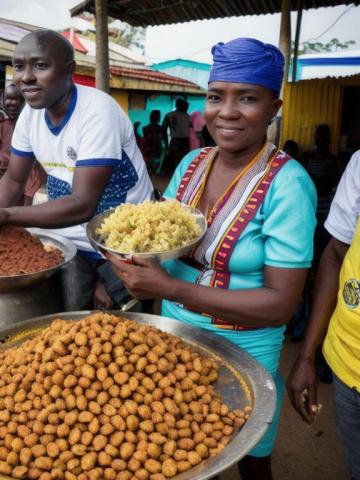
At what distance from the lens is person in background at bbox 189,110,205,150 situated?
11.0m

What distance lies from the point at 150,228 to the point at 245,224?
12.4 inches

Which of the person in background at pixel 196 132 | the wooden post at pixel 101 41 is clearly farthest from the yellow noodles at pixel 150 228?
the person in background at pixel 196 132

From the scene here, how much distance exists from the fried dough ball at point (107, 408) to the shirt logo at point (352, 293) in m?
0.45

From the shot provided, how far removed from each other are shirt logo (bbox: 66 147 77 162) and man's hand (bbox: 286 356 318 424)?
4.59 feet

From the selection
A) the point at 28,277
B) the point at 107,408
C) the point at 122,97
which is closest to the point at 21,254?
the point at 28,277

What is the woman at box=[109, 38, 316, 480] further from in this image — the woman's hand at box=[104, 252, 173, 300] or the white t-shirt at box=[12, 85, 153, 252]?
the white t-shirt at box=[12, 85, 153, 252]

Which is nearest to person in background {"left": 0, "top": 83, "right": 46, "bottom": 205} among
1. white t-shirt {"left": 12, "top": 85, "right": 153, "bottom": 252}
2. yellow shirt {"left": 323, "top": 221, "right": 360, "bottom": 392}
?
white t-shirt {"left": 12, "top": 85, "right": 153, "bottom": 252}

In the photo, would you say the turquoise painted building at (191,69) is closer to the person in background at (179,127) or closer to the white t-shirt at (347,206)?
the person in background at (179,127)

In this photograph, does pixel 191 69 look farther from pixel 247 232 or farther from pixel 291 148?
pixel 247 232

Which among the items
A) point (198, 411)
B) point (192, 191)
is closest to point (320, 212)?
point (192, 191)

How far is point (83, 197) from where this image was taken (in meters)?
2.13

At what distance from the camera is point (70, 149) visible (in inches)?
89.8

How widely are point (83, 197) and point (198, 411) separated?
3.73 feet

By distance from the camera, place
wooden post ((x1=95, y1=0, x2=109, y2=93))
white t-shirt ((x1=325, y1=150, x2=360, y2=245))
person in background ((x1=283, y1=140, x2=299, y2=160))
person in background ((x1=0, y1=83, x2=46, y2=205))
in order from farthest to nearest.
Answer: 1. person in background ((x1=283, y1=140, x2=299, y2=160))
2. wooden post ((x1=95, y1=0, x2=109, y2=93))
3. person in background ((x1=0, y1=83, x2=46, y2=205))
4. white t-shirt ((x1=325, y1=150, x2=360, y2=245))
